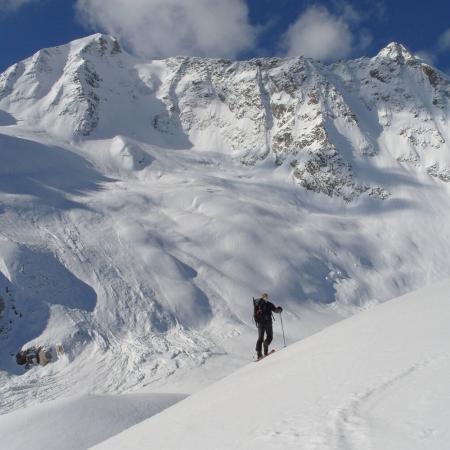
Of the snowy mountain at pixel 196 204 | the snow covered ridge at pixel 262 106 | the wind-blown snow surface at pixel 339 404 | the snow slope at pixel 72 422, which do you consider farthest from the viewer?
the snow covered ridge at pixel 262 106

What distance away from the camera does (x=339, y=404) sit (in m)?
4.89

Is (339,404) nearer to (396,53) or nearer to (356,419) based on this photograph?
(356,419)

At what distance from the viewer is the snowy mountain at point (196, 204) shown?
1286 inches

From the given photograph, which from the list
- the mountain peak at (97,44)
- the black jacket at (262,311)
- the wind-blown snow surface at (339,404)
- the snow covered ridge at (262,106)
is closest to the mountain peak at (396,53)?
the snow covered ridge at (262,106)

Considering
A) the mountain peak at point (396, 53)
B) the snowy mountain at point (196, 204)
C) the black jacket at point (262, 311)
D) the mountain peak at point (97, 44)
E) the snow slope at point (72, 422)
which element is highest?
the mountain peak at point (97, 44)

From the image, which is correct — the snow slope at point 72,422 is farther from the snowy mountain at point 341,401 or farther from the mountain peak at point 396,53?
the mountain peak at point 396,53

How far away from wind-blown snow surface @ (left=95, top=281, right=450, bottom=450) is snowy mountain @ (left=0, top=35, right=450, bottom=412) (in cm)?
2213

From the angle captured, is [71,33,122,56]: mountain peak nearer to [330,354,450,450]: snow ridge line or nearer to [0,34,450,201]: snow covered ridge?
[0,34,450,201]: snow covered ridge

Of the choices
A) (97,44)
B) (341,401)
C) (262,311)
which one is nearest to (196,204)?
(262,311)

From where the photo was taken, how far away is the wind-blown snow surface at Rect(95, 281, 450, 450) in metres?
3.96

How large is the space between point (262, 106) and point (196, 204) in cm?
4021

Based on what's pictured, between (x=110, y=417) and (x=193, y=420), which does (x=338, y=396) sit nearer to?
(x=193, y=420)

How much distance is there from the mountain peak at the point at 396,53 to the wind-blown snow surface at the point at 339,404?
106 m

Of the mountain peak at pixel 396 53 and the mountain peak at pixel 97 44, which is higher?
the mountain peak at pixel 97 44
